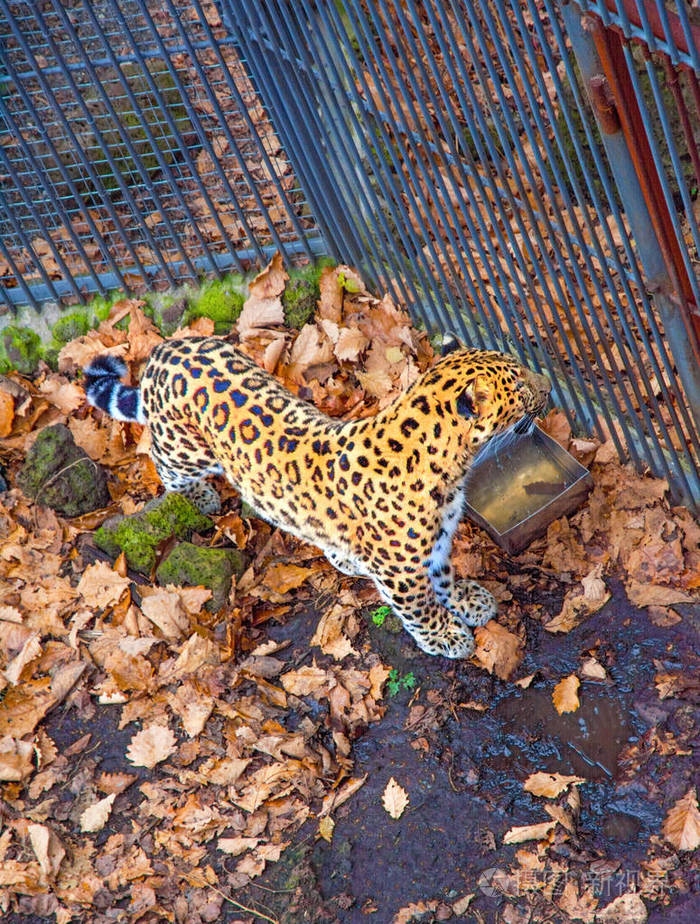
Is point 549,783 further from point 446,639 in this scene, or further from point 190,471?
point 190,471

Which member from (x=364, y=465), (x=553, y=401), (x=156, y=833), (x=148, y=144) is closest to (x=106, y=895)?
(x=156, y=833)

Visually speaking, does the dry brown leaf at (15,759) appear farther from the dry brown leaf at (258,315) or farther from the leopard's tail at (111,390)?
the dry brown leaf at (258,315)

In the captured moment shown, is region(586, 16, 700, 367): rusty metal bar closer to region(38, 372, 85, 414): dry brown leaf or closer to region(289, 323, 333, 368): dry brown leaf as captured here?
region(289, 323, 333, 368): dry brown leaf

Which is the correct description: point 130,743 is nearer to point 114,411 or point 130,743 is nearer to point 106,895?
point 106,895

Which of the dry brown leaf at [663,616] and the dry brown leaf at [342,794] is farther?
the dry brown leaf at [663,616]

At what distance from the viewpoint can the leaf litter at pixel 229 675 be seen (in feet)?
16.8

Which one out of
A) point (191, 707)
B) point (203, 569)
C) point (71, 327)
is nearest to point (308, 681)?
point (191, 707)

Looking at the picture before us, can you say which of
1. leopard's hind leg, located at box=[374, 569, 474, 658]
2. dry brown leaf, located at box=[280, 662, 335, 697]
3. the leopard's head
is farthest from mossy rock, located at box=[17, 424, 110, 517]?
the leopard's head

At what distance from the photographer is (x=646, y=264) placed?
15.8 ft

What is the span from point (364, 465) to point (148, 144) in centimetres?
431

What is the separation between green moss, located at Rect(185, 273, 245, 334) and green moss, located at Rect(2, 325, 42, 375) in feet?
4.26

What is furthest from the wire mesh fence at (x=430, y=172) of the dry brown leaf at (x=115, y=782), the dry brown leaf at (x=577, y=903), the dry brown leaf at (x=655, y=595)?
the dry brown leaf at (x=115, y=782)

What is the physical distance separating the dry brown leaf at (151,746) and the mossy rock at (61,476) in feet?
6.32

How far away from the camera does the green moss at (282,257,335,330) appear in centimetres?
762
